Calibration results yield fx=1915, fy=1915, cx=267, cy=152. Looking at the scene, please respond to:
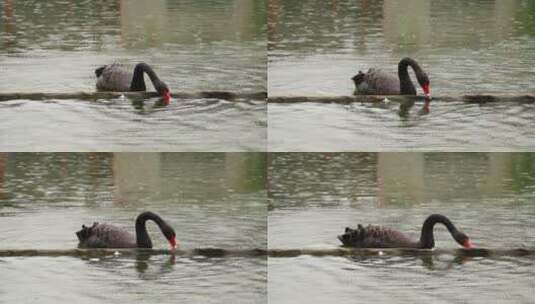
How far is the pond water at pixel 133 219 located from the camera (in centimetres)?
891

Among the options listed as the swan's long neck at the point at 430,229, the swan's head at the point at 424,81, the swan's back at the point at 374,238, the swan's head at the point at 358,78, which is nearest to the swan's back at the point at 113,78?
the swan's head at the point at 358,78

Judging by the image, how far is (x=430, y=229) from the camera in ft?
32.4

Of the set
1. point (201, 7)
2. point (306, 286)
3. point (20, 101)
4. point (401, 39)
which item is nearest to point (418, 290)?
point (306, 286)

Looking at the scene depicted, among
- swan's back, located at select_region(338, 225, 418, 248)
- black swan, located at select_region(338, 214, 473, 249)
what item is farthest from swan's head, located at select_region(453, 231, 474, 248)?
swan's back, located at select_region(338, 225, 418, 248)

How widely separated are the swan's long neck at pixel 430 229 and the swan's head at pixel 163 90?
68.4 inches

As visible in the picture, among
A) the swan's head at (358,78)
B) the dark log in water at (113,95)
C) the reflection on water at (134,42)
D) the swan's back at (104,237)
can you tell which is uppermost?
the reflection on water at (134,42)

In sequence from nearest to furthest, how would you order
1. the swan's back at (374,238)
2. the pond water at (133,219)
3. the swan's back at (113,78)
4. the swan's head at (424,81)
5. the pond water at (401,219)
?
the pond water at (401,219), the pond water at (133,219), the swan's back at (374,238), the swan's head at (424,81), the swan's back at (113,78)

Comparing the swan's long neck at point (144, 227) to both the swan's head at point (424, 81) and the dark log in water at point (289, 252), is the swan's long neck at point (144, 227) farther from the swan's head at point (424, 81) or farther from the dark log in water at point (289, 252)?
the swan's head at point (424, 81)

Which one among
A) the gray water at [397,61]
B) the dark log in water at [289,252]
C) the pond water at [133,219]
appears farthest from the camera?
the gray water at [397,61]

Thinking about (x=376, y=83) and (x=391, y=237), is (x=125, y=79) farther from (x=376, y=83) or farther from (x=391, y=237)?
(x=391, y=237)

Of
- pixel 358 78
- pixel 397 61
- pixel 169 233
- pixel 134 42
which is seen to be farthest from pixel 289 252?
pixel 134 42

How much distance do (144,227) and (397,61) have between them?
2777mm

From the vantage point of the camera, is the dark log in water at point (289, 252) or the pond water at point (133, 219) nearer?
the pond water at point (133, 219)

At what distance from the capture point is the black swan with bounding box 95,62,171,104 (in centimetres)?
1077
